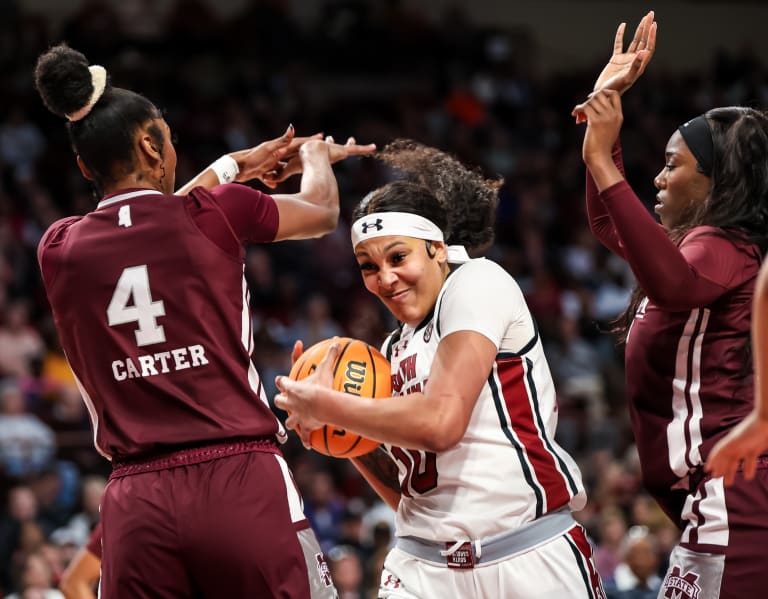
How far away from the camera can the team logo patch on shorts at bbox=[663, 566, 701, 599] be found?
344 cm

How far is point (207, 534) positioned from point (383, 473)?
41.1 inches

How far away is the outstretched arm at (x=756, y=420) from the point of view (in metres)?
2.47

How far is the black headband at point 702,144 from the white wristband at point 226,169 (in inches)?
62.8

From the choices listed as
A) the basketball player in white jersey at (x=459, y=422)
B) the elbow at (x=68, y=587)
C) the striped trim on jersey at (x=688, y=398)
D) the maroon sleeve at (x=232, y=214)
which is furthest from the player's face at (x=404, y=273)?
the elbow at (x=68, y=587)

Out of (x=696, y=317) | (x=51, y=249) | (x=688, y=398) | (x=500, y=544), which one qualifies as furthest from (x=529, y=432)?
(x=51, y=249)

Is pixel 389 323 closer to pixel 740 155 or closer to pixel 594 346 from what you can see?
pixel 594 346

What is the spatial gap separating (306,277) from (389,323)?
1.89 m

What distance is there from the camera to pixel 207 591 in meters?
3.34

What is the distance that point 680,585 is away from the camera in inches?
137

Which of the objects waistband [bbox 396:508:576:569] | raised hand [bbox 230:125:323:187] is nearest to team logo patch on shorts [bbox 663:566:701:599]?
waistband [bbox 396:508:576:569]

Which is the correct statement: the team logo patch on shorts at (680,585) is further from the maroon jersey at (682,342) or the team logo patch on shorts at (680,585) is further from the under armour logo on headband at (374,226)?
the under armour logo on headband at (374,226)

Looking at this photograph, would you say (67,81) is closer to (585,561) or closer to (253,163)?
(253,163)

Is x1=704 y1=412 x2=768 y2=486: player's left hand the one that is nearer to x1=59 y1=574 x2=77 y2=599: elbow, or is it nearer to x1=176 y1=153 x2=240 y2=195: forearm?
x1=176 y1=153 x2=240 y2=195: forearm

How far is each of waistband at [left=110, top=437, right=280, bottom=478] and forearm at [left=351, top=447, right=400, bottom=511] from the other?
80cm
